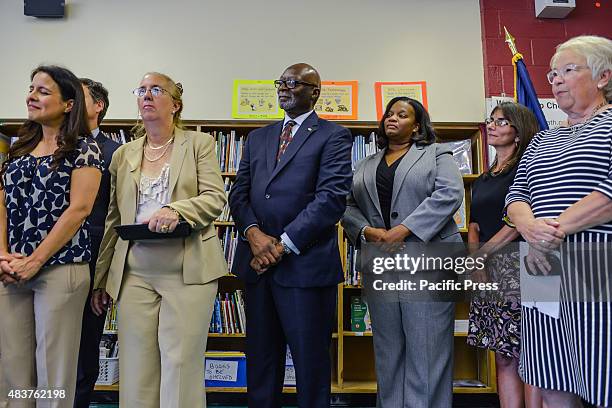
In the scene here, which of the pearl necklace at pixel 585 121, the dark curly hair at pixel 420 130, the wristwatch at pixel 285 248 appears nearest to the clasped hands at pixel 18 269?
the wristwatch at pixel 285 248

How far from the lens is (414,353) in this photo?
192cm

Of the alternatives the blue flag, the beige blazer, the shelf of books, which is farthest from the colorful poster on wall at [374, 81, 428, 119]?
the beige blazer

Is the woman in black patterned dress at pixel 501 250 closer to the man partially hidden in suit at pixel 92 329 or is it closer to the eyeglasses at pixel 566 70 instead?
the eyeglasses at pixel 566 70

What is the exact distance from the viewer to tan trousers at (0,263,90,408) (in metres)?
1.58

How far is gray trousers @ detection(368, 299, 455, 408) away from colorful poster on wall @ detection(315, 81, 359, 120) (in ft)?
5.74

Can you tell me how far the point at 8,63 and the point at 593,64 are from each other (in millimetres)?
3749

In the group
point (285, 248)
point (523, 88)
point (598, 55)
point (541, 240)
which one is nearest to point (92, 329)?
point (285, 248)

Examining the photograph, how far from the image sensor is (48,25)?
139 inches

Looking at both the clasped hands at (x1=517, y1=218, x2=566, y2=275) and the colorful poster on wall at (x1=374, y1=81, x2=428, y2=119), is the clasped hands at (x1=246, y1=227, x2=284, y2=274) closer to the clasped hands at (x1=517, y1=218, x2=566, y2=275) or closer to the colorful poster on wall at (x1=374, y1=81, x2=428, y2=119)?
the clasped hands at (x1=517, y1=218, x2=566, y2=275)

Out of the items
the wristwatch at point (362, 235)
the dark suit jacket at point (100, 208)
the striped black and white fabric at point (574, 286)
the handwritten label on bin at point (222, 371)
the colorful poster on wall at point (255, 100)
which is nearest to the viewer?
the striped black and white fabric at point (574, 286)

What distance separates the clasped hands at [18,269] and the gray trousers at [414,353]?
51.2 inches

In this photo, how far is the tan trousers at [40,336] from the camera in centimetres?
158

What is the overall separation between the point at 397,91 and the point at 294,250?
6.90 feet

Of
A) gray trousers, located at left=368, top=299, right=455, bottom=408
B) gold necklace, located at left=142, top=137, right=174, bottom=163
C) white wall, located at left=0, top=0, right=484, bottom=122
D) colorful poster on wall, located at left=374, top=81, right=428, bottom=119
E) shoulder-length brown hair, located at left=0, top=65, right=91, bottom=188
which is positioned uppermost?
white wall, located at left=0, top=0, right=484, bottom=122
